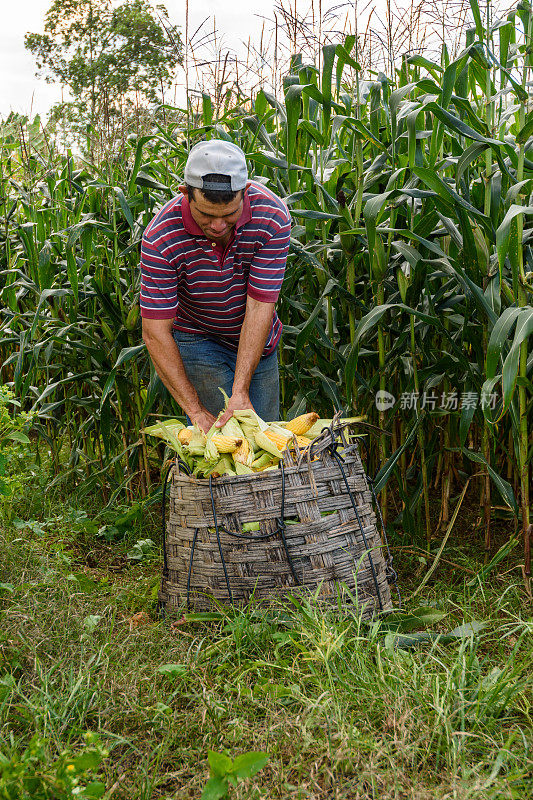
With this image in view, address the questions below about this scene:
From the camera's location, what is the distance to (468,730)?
1761 mm

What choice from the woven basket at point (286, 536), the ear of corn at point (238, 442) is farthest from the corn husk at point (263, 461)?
the woven basket at point (286, 536)

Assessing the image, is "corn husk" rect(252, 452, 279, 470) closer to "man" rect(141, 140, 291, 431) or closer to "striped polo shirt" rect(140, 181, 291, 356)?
"man" rect(141, 140, 291, 431)

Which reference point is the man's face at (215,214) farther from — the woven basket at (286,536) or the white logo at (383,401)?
the white logo at (383,401)

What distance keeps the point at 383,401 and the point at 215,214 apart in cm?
113

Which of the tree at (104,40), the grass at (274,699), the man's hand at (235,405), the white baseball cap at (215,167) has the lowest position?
the grass at (274,699)

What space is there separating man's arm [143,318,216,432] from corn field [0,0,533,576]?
1.45ft

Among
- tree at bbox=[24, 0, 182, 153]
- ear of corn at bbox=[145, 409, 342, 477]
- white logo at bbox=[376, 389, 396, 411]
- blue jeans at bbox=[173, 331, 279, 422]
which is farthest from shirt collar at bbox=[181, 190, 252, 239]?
tree at bbox=[24, 0, 182, 153]

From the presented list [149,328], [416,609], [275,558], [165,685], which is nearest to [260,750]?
[165,685]

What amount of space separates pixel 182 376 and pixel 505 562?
1.57 metres

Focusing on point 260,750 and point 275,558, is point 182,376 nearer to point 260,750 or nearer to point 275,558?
point 275,558

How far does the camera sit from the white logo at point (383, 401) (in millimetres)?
3031

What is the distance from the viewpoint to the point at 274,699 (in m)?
1.89

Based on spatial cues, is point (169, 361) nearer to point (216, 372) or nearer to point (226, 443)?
point (216, 372)

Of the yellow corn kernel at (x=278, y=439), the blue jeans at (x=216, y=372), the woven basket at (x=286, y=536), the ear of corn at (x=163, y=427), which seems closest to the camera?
the woven basket at (x=286, y=536)
